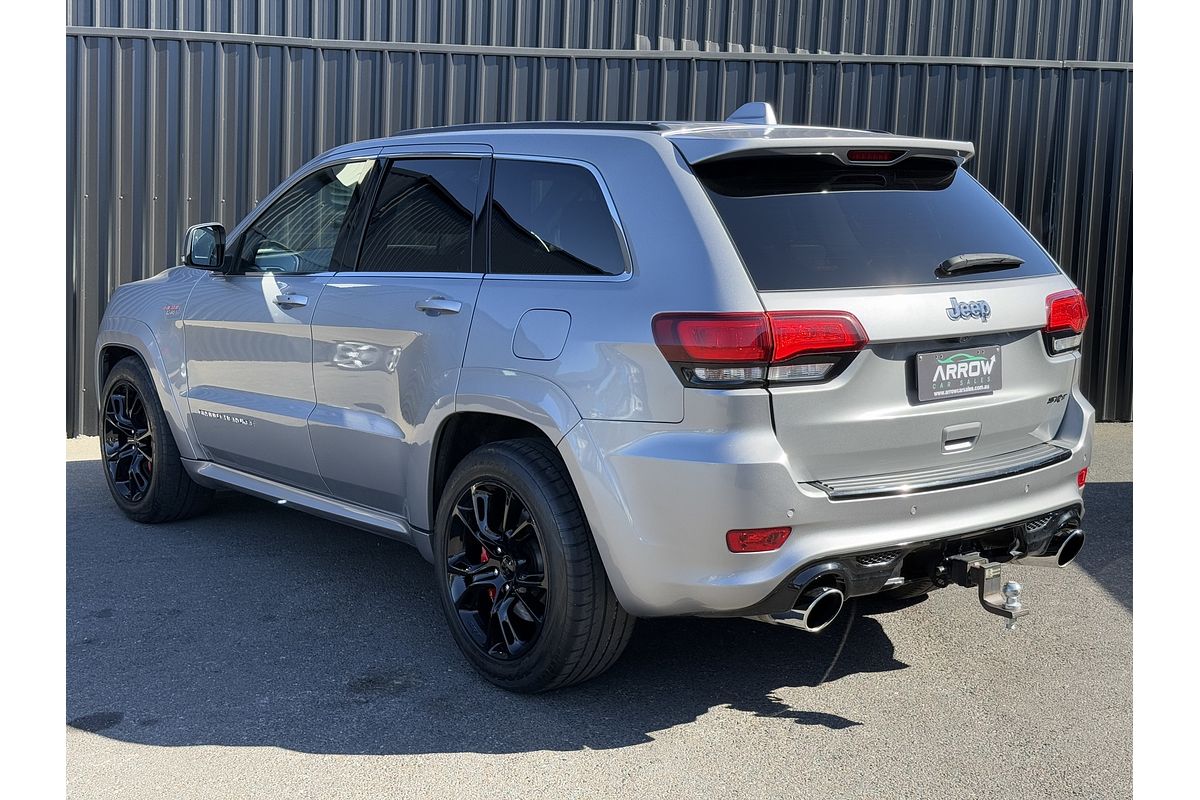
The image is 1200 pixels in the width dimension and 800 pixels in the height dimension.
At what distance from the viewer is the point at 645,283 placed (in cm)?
362

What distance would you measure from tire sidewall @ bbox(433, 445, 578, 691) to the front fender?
212cm

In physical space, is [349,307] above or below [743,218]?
below

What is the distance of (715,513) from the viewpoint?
3453 mm

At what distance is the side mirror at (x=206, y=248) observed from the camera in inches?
221

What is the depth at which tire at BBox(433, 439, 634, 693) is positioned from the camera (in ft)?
12.5

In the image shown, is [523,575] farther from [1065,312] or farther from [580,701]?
[1065,312]

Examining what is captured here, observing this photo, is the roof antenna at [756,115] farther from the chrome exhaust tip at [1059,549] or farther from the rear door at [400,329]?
A: the chrome exhaust tip at [1059,549]

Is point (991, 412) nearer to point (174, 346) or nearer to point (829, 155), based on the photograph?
point (829, 155)

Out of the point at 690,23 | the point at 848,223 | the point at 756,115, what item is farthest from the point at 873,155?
the point at 690,23

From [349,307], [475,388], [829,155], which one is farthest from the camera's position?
[349,307]

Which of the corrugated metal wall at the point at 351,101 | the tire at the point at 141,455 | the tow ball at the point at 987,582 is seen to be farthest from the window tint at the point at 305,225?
the corrugated metal wall at the point at 351,101

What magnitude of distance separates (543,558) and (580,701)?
0.55m

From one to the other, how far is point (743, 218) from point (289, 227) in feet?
8.19

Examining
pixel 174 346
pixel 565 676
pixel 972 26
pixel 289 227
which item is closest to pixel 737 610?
pixel 565 676
